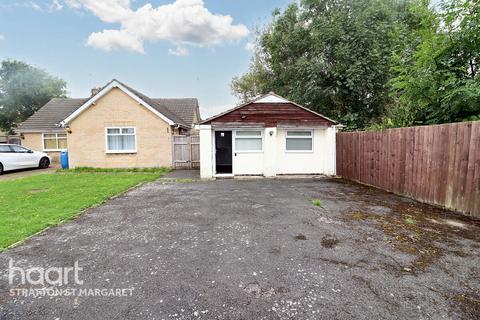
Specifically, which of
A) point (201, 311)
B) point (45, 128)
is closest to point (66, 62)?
point (45, 128)

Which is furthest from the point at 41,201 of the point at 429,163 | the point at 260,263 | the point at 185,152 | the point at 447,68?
the point at 447,68

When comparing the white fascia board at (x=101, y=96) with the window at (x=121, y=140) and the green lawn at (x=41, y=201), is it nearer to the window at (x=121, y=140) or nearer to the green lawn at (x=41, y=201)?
the window at (x=121, y=140)

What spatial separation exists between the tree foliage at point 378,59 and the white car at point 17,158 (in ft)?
57.0

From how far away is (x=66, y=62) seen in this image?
1627cm

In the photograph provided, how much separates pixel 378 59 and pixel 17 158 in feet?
71.5

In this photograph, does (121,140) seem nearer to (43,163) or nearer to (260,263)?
(43,163)

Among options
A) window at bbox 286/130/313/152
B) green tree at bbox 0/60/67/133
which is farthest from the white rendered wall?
green tree at bbox 0/60/67/133

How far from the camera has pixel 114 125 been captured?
14.1m

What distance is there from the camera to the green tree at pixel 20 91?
31703 mm

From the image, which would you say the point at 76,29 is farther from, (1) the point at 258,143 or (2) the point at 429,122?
(2) the point at 429,122

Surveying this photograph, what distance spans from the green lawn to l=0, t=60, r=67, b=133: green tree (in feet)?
99.3

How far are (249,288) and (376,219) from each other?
386 centimetres

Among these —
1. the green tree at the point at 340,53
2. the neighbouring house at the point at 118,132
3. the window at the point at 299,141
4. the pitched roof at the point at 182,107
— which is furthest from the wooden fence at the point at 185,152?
the green tree at the point at 340,53

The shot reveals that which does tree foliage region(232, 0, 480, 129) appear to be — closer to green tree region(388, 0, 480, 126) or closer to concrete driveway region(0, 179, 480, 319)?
green tree region(388, 0, 480, 126)
